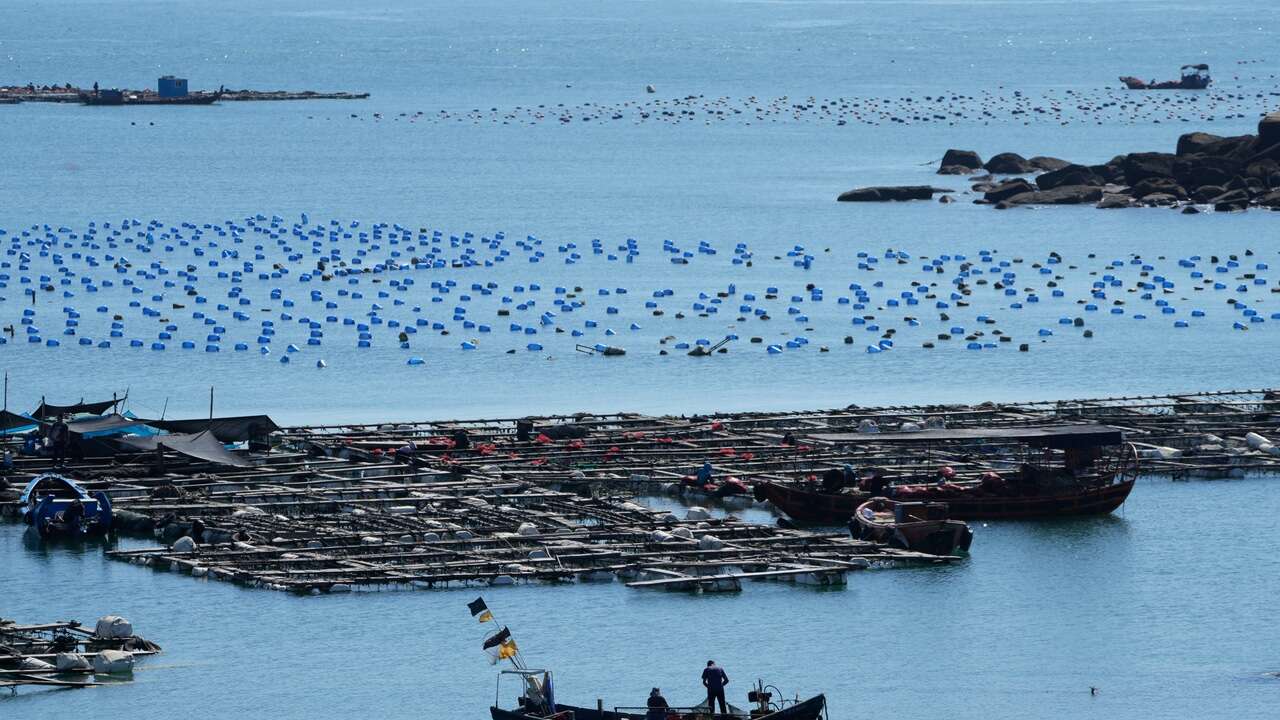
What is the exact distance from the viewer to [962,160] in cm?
18675

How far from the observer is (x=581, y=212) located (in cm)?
16650

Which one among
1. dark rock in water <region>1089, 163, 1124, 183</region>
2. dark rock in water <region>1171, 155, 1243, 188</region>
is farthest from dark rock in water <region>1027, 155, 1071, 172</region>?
dark rock in water <region>1171, 155, 1243, 188</region>

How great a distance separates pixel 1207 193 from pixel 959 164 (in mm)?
30470

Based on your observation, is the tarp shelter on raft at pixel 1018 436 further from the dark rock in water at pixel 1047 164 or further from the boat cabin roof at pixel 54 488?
the dark rock in water at pixel 1047 164

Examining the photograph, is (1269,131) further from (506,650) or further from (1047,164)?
(506,650)

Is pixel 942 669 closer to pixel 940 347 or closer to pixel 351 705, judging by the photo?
pixel 351 705

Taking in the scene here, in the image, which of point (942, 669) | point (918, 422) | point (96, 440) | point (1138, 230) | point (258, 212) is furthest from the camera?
point (258, 212)

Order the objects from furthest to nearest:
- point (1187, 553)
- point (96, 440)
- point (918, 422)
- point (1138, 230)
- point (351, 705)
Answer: point (1138, 230) → point (918, 422) → point (96, 440) → point (1187, 553) → point (351, 705)

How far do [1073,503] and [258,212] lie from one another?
10197cm

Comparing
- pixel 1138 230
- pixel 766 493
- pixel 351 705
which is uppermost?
pixel 1138 230

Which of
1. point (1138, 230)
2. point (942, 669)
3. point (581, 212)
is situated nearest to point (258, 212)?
point (581, 212)

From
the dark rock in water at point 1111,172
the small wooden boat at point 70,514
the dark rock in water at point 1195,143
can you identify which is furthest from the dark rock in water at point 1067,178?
the small wooden boat at point 70,514

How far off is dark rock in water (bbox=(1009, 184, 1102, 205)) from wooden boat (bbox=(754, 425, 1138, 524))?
91464 millimetres

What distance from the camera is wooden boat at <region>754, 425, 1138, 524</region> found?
66625 mm
